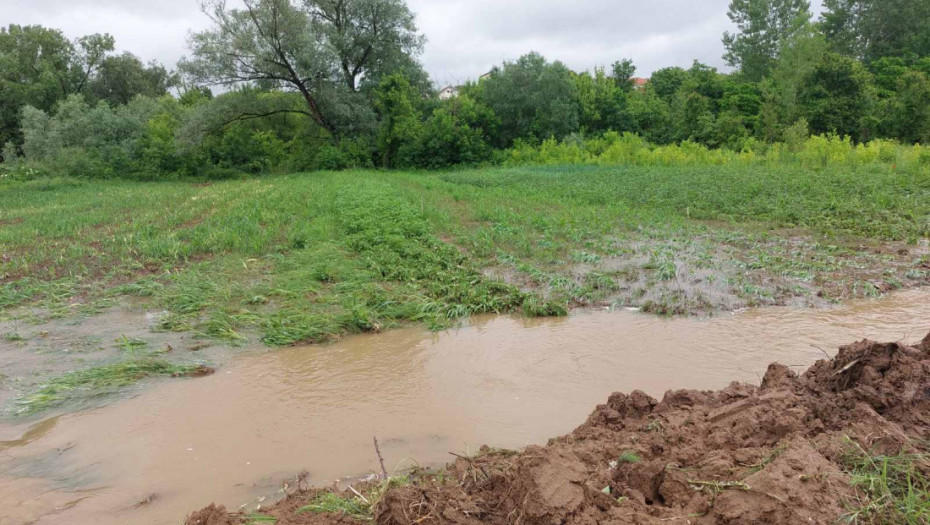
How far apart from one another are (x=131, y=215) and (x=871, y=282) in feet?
55.3

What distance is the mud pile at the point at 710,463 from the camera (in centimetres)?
243

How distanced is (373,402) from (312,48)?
1059 inches

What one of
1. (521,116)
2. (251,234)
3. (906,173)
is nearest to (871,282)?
(251,234)

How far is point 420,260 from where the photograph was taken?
9273 millimetres

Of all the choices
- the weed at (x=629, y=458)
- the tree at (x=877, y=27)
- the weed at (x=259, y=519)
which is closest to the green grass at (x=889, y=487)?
the weed at (x=629, y=458)

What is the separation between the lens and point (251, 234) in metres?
11.3

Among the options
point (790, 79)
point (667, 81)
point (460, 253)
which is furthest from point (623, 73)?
point (460, 253)

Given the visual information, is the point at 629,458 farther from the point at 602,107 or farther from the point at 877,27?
the point at 877,27

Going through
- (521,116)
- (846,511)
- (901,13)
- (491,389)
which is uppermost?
(901,13)

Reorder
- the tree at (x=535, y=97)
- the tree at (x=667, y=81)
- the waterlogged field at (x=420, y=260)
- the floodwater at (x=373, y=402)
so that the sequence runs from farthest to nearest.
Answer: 1. the tree at (x=667, y=81)
2. the tree at (x=535, y=97)
3. the waterlogged field at (x=420, y=260)
4. the floodwater at (x=373, y=402)

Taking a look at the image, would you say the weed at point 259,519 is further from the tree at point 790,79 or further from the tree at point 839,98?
the tree at point 839,98

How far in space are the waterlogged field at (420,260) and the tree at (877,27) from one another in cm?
3373

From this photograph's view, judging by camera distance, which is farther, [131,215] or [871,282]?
[131,215]

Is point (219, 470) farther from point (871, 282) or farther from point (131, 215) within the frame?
point (131, 215)
